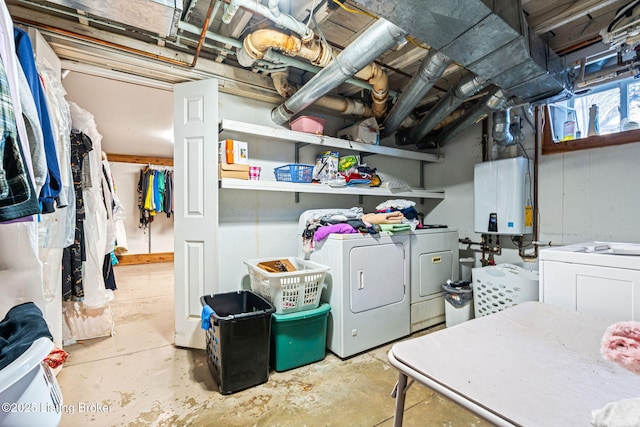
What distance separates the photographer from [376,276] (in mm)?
2420

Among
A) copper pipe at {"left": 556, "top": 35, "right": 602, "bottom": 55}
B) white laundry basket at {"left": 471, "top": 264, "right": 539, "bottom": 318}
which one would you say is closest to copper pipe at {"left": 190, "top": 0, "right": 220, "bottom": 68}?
copper pipe at {"left": 556, "top": 35, "right": 602, "bottom": 55}

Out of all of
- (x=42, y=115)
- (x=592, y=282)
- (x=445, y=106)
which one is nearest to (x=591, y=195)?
(x=445, y=106)

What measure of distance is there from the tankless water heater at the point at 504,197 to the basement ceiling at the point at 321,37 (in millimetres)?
625

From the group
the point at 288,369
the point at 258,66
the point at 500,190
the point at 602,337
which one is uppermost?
the point at 258,66

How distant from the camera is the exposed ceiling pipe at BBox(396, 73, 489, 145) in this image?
233 centimetres

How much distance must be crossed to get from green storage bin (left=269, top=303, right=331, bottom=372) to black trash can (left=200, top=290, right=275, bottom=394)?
125mm

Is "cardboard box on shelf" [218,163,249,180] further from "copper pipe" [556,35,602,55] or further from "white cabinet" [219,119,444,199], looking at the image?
"copper pipe" [556,35,602,55]

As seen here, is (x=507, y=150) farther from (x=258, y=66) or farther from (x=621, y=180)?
(x=258, y=66)

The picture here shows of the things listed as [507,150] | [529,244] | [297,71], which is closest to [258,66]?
[297,71]

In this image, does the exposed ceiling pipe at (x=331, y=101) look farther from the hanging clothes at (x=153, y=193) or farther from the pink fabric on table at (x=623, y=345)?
the hanging clothes at (x=153, y=193)

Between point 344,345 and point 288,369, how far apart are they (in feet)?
1.51

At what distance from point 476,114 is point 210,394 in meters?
3.20

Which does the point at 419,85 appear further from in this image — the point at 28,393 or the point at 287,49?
the point at 28,393

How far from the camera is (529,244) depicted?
2.83 meters
